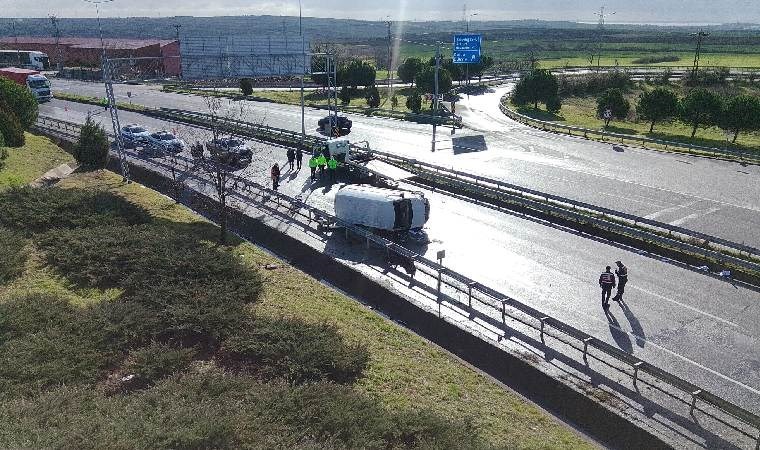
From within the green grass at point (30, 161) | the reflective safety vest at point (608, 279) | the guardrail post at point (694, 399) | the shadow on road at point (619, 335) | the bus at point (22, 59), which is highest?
the bus at point (22, 59)

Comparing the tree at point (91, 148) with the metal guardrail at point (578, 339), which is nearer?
the metal guardrail at point (578, 339)

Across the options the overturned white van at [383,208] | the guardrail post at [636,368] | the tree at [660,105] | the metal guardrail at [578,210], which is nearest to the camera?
the guardrail post at [636,368]

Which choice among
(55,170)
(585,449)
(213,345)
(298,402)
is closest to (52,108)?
(55,170)

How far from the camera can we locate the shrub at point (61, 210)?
22406 mm

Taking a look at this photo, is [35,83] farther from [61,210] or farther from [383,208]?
[383,208]

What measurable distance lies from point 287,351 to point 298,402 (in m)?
2.34

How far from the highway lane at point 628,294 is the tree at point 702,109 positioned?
2837 centimetres

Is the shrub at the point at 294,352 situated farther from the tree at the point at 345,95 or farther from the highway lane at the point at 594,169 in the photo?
the tree at the point at 345,95

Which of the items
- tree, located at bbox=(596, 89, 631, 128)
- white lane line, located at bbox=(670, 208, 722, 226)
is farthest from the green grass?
tree, located at bbox=(596, 89, 631, 128)

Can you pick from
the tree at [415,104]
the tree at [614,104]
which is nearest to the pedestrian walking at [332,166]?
the tree at [415,104]

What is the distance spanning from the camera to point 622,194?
29.2 meters

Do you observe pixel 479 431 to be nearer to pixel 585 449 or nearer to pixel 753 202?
pixel 585 449

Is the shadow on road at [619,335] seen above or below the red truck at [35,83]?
below

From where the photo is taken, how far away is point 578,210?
25.4 m
